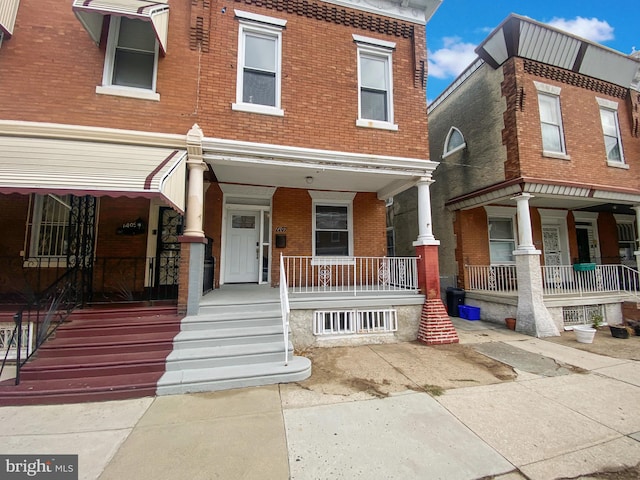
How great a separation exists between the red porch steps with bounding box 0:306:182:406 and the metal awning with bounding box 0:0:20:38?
560 centimetres

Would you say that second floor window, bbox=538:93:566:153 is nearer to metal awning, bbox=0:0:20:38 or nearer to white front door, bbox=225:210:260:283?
white front door, bbox=225:210:260:283

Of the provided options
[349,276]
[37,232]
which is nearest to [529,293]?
[349,276]

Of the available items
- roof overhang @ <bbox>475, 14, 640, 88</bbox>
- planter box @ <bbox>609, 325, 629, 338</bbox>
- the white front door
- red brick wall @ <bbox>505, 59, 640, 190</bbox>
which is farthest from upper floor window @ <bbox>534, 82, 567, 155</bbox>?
the white front door

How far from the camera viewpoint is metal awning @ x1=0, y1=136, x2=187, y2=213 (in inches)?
164

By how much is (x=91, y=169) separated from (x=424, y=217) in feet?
22.6

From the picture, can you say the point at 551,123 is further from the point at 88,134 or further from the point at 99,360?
the point at 99,360

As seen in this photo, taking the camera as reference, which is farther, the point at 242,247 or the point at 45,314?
the point at 242,247

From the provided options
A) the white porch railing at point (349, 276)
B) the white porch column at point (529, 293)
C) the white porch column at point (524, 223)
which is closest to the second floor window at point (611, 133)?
the white porch column at point (524, 223)

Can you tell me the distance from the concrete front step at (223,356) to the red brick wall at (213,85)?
14.2 ft

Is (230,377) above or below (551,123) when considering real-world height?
below

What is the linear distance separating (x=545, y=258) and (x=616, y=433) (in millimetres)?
9629

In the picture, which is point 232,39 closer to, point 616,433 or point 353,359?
point 353,359

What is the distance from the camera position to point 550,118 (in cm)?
901

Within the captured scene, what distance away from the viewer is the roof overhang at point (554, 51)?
8.21m
